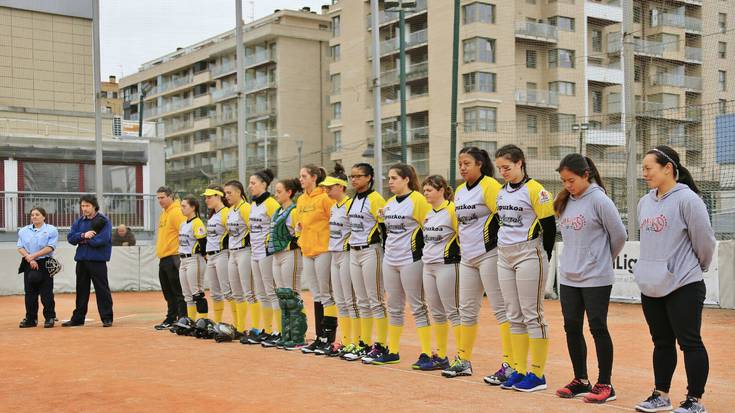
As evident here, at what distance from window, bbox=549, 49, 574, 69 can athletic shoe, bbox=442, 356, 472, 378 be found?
42353 mm

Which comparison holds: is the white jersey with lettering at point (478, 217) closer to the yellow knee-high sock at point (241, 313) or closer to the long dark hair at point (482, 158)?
the long dark hair at point (482, 158)

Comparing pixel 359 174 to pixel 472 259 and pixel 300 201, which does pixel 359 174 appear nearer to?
pixel 300 201

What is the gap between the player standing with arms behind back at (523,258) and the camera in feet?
24.3

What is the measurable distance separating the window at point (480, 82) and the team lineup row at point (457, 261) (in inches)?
1458

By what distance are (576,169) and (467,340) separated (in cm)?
213

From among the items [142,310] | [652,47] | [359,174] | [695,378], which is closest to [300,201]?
[359,174]

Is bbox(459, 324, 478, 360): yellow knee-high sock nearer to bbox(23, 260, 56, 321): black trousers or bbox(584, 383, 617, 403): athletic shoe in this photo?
bbox(584, 383, 617, 403): athletic shoe

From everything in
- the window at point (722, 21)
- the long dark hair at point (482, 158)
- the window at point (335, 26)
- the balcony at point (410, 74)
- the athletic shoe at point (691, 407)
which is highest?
the window at point (335, 26)

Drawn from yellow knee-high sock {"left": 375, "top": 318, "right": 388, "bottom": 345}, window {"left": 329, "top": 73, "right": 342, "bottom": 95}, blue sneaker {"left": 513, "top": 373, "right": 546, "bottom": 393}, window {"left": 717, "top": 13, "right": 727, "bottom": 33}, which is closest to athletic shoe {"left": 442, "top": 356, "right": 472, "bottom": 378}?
blue sneaker {"left": 513, "top": 373, "right": 546, "bottom": 393}

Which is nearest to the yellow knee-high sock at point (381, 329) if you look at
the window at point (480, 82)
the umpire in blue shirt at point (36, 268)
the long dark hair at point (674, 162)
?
the long dark hair at point (674, 162)

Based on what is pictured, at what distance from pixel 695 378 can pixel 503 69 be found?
43423mm

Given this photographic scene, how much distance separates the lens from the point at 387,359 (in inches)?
364

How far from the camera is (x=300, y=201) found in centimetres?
1035

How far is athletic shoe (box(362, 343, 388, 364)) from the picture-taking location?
30.3 ft
